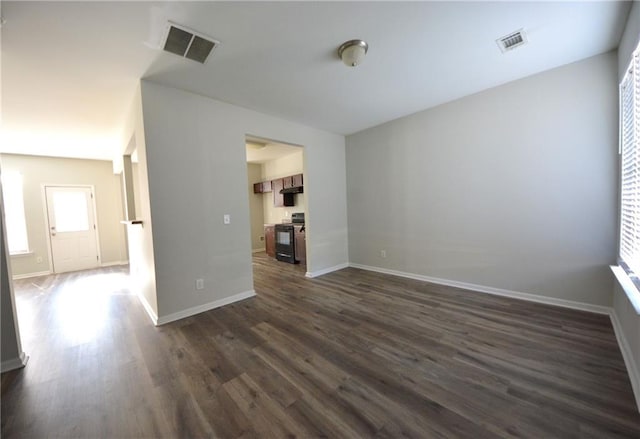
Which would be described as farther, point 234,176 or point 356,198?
point 356,198

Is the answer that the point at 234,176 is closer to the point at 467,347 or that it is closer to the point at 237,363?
the point at 237,363

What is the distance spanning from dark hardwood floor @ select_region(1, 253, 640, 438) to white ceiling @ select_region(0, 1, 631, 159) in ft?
8.61

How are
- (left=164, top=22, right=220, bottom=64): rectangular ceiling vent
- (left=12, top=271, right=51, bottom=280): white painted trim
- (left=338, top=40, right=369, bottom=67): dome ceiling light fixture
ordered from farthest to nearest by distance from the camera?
(left=12, top=271, right=51, bottom=280): white painted trim
(left=338, top=40, right=369, bottom=67): dome ceiling light fixture
(left=164, top=22, right=220, bottom=64): rectangular ceiling vent

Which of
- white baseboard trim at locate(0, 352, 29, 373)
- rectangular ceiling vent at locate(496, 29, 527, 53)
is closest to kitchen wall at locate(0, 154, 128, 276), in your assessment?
white baseboard trim at locate(0, 352, 29, 373)

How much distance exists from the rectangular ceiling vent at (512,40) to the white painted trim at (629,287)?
2178mm

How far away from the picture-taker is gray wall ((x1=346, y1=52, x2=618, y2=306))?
2.48 metres

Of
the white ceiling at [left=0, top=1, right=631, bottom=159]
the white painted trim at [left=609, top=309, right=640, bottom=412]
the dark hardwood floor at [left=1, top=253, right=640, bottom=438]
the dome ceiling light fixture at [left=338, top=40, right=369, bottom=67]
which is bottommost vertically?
the dark hardwood floor at [left=1, top=253, right=640, bottom=438]

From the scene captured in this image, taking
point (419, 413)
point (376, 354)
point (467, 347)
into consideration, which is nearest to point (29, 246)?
point (376, 354)

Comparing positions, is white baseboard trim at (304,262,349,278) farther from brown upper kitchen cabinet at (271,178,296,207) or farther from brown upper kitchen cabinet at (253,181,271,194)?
brown upper kitchen cabinet at (253,181,271,194)

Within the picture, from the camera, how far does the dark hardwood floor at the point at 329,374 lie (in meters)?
1.38

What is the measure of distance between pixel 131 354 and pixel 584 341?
3954 mm

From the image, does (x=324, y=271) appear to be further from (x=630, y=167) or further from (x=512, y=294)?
(x=630, y=167)

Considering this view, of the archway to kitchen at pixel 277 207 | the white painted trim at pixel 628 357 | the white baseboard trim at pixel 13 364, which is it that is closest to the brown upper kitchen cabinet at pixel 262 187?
the archway to kitchen at pixel 277 207

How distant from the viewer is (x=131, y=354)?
2.15 metres
